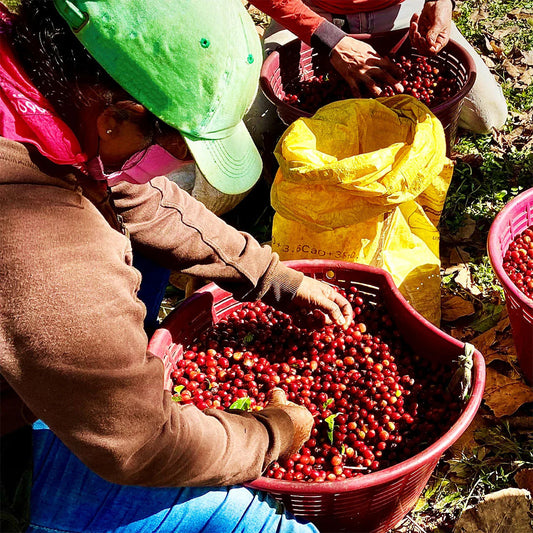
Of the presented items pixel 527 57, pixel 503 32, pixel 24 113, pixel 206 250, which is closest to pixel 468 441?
pixel 206 250

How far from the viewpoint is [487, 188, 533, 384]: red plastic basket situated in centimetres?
Result: 252

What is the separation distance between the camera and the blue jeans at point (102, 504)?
1855mm

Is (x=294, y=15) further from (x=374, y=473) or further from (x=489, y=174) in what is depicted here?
(x=374, y=473)

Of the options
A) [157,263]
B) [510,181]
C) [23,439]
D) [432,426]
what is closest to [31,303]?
[23,439]

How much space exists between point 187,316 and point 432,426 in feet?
3.29

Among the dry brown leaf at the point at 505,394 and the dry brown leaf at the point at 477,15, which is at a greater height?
the dry brown leaf at the point at 477,15

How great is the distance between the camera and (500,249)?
109 inches

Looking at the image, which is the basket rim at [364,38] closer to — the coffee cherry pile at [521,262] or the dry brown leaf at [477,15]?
the coffee cherry pile at [521,262]

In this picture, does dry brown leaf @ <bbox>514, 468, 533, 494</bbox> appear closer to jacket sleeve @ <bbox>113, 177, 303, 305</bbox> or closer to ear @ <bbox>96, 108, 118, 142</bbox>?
jacket sleeve @ <bbox>113, 177, 303, 305</bbox>

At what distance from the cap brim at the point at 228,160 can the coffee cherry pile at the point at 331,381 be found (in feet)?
3.23

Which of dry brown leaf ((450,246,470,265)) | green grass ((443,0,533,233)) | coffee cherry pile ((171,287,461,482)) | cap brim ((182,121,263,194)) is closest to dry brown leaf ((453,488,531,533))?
coffee cherry pile ((171,287,461,482))

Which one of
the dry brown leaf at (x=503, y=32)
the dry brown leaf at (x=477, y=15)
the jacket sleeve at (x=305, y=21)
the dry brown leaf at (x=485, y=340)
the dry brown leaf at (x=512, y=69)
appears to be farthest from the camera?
the dry brown leaf at (x=477, y=15)

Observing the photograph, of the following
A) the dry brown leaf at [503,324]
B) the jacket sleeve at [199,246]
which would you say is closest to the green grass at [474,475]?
the dry brown leaf at [503,324]

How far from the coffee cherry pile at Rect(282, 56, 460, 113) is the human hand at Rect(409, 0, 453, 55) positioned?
0.60 ft
